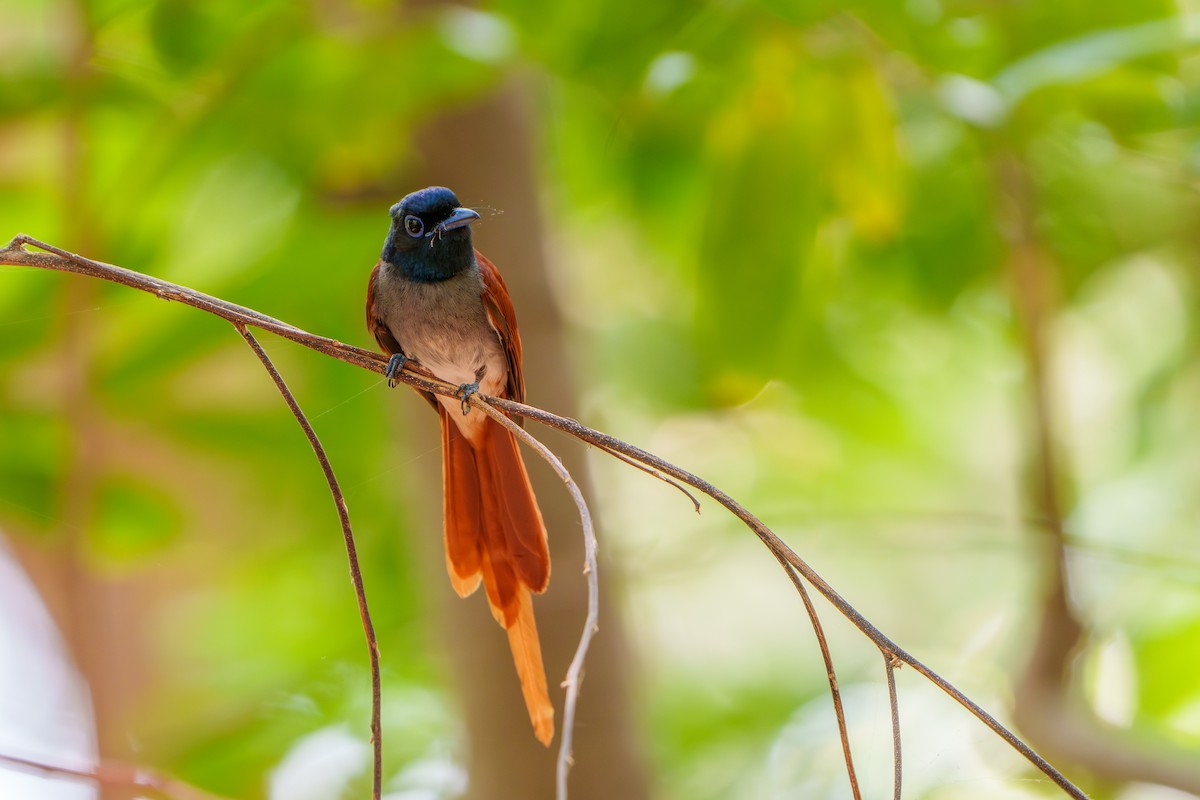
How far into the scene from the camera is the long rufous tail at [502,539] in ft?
4.24

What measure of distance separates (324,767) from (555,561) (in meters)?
0.55

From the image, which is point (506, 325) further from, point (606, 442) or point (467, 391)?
point (606, 442)

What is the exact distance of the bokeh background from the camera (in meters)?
2.22

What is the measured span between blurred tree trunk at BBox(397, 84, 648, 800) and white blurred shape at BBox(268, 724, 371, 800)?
0.88 ft

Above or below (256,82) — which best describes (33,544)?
below

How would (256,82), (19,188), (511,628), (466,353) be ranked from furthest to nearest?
(19,188) → (256,82) → (466,353) → (511,628)

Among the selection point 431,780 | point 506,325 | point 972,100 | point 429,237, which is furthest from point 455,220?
point 972,100

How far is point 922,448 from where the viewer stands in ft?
11.4

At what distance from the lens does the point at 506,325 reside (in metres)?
1.83

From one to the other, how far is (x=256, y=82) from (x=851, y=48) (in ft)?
3.79

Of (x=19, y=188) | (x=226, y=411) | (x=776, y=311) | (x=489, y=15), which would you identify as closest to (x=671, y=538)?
(x=776, y=311)

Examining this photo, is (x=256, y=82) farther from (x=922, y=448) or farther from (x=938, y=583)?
(x=938, y=583)

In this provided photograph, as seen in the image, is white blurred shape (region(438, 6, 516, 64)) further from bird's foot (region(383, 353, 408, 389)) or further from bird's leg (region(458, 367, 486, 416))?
bird's foot (region(383, 353, 408, 389))

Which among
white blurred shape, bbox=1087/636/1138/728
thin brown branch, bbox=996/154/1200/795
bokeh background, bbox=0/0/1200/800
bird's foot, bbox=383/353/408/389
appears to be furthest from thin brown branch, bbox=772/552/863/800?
white blurred shape, bbox=1087/636/1138/728
